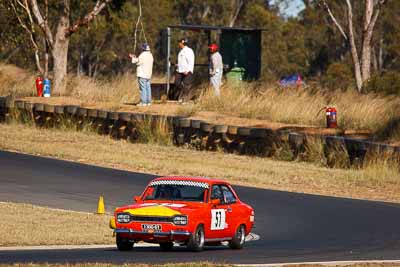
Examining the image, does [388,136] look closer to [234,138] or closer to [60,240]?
[234,138]

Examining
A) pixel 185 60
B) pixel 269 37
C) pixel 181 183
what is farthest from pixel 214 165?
pixel 269 37

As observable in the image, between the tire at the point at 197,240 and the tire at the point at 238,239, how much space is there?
0.88 m

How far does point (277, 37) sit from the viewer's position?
290ft

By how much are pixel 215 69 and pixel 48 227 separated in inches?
740

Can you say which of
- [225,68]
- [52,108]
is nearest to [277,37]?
[225,68]

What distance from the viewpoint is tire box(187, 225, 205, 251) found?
15.2m

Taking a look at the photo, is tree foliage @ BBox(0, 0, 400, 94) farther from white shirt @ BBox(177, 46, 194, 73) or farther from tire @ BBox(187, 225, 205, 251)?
tire @ BBox(187, 225, 205, 251)

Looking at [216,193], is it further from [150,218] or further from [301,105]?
[301,105]

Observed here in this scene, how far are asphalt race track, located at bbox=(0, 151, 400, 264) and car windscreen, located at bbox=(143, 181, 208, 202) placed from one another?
74 cm

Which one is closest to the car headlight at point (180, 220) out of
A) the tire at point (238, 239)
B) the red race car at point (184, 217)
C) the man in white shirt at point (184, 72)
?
the red race car at point (184, 217)

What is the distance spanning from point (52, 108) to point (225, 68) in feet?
23.9

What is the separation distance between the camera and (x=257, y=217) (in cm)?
2062

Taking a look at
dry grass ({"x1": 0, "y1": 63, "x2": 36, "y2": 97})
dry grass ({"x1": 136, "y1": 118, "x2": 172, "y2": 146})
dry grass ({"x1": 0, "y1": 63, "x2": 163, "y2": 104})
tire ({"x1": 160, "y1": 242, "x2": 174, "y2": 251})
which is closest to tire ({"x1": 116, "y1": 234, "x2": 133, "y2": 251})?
tire ({"x1": 160, "y1": 242, "x2": 174, "y2": 251})

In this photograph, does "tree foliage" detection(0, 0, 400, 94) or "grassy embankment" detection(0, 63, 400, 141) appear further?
"tree foliage" detection(0, 0, 400, 94)
